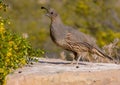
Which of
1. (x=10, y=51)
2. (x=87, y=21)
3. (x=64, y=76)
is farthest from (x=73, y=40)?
(x=87, y=21)

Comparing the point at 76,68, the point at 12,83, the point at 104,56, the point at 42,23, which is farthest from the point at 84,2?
the point at 12,83

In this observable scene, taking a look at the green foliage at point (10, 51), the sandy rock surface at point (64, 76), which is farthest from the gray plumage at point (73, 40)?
the green foliage at point (10, 51)

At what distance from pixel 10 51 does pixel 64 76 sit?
1.22 meters

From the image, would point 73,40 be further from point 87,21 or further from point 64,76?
point 87,21

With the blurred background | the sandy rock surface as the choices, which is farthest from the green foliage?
the blurred background

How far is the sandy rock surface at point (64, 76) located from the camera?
999 cm

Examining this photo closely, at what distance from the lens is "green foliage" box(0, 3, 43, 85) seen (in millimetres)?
9273

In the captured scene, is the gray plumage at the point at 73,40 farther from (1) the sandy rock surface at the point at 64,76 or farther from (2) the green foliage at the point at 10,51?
(2) the green foliage at the point at 10,51

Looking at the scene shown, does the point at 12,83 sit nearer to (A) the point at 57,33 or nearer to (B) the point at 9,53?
(B) the point at 9,53

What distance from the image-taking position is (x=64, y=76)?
1021cm

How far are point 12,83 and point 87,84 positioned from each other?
1.24 meters

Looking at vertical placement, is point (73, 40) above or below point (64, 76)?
above

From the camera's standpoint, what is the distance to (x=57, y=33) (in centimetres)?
1215

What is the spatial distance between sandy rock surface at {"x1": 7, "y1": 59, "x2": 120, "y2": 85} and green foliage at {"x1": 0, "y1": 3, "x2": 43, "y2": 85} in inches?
8.1
